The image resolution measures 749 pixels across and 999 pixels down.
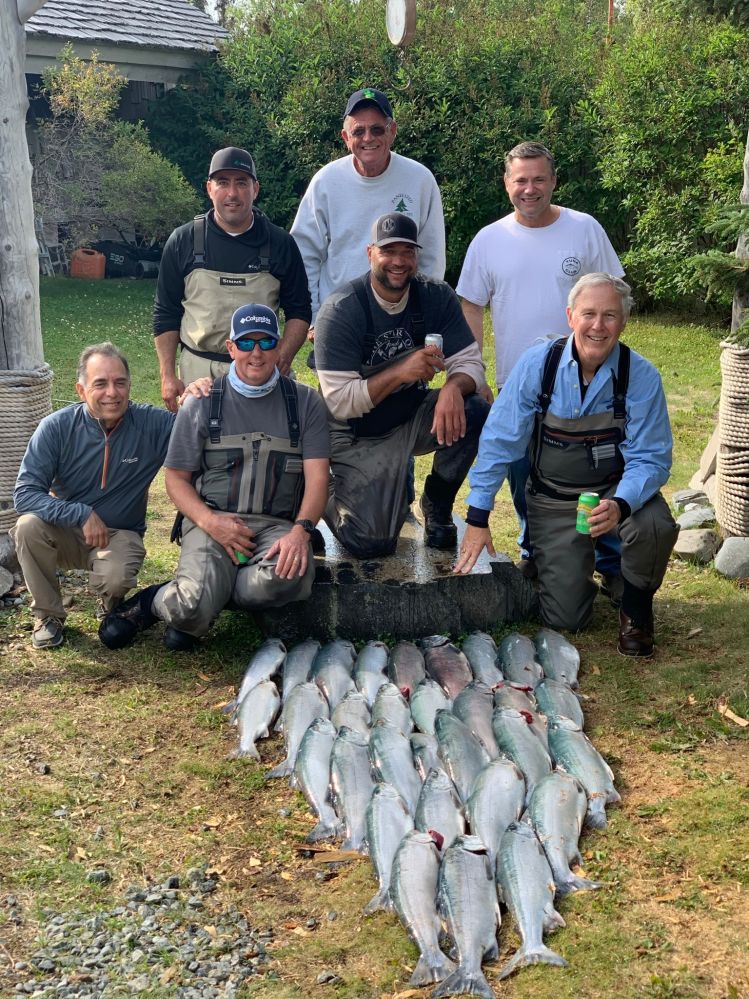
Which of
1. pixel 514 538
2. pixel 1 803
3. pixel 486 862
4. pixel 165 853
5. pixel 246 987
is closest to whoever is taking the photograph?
pixel 246 987

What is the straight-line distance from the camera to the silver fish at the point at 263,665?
494cm

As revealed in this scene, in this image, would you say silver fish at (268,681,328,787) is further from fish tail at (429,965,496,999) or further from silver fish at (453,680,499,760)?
fish tail at (429,965,496,999)

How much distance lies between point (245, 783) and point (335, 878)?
0.73 m

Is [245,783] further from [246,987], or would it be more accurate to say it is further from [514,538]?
[514,538]

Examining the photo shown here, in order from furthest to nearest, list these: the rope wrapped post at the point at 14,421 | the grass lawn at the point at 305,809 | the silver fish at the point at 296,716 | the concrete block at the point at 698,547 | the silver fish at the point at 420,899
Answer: the concrete block at the point at 698,547 → the rope wrapped post at the point at 14,421 → the silver fish at the point at 296,716 → the grass lawn at the point at 305,809 → the silver fish at the point at 420,899

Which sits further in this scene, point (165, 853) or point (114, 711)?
point (114, 711)

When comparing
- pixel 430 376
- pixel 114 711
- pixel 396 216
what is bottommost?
pixel 114 711

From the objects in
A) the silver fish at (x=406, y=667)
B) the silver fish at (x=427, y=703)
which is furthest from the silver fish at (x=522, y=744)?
the silver fish at (x=406, y=667)

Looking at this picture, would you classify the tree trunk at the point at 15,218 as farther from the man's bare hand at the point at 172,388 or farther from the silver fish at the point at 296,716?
the silver fish at the point at 296,716

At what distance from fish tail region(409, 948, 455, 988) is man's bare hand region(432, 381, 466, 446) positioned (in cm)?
288

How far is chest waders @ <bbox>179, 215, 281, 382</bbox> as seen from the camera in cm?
577

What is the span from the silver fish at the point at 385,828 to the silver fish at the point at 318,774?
18 cm

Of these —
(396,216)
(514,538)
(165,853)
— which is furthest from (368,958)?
(514,538)

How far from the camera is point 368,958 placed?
3342 mm
